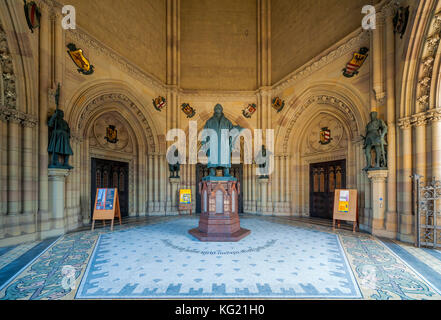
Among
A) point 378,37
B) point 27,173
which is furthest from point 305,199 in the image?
point 27,173

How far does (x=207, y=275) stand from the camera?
137 inches

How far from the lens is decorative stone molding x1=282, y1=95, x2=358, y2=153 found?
784 centimetres

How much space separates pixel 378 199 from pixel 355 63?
173 inches

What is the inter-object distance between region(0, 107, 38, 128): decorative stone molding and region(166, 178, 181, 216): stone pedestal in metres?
5.75

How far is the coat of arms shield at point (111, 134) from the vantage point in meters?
9.67

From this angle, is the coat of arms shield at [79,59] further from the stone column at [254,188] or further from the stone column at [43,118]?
the stone column at [254,188]

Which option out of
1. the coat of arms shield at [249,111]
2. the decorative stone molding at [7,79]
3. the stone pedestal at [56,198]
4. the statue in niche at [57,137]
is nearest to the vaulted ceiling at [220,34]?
the coat of arms shield at [249,111]

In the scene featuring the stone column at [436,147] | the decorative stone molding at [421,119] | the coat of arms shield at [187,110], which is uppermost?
the coat of arms shield at [187,110]

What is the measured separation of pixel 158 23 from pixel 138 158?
6814mm

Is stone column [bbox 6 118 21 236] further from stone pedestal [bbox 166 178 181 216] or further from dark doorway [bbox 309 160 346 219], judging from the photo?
dark doorway [bbox 309 160 346 219]

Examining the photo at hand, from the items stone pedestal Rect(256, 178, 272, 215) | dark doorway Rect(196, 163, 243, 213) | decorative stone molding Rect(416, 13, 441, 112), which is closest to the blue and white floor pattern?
decorative stone molding Rect(416, 13, 441, 112)

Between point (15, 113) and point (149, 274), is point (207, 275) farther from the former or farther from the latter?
point (15, 113)

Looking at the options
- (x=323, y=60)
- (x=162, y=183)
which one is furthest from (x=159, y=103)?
(x=323, y=60)

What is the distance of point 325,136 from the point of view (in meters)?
9.62
